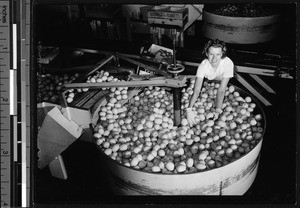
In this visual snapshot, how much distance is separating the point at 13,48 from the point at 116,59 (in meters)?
1.23

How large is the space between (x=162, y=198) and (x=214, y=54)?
3.13 feet

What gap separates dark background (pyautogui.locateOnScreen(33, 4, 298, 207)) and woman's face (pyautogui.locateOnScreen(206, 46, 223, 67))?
16.8 inches

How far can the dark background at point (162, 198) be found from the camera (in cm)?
210

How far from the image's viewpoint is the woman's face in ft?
7.12

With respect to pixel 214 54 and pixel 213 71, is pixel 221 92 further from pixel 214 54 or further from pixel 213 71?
pixel 214 54

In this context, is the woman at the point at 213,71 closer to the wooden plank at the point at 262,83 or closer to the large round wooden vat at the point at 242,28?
the wooden plank at the point at 262,83

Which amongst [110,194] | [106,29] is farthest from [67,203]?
[106,29]

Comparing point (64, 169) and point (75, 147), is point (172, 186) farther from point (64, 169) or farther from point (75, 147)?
point (75, 147)

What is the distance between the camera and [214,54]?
2.20 meters

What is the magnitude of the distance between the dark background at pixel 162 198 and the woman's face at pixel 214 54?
1.40 ft

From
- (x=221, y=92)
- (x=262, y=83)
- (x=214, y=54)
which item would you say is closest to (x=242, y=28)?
(x=262, y=83)

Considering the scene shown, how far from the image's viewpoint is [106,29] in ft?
11.2

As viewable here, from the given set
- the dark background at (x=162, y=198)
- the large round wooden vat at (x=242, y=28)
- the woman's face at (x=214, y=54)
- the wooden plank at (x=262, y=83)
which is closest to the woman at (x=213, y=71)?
the woman's face at (x=214, y=54)

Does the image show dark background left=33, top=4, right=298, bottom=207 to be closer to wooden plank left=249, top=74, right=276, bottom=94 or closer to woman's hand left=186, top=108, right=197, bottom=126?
wooden plank left=249, top=74, right=276, bottom=94
